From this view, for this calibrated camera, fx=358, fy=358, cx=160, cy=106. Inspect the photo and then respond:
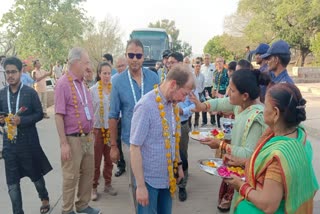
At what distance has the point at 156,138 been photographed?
2637mm

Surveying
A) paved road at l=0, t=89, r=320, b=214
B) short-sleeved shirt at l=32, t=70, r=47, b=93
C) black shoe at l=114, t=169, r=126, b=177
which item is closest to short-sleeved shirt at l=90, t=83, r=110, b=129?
paved road at l=0, t=89, r=320, b=214

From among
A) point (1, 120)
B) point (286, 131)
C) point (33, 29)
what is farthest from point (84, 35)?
point (286, 131)

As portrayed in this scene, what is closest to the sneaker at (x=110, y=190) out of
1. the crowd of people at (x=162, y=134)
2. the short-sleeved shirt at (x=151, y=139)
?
the crowd of people at (x=162, y=134)

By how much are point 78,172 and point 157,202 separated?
4.68ft

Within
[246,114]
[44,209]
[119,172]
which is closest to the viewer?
[246,114]

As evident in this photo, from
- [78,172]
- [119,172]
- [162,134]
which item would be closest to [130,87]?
[78,172]

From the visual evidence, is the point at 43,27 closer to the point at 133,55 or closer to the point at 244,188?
the point at 133,55

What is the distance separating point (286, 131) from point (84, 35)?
1309 inches

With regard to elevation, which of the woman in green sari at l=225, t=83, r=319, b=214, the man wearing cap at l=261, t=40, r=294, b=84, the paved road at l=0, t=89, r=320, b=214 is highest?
the man wearing cap at l=261, t=40, r=294, b=84

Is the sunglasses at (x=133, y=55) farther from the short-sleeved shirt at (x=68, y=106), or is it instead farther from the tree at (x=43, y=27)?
the tree at (x=43, y=27)

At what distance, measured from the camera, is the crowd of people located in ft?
6.15

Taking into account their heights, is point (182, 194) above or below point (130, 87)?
below

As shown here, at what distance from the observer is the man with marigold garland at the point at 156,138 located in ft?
8.41

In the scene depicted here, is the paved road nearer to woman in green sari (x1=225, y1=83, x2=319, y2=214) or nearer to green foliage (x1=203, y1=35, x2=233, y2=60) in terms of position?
woman in green sari (x1=225, y1=83, x2=319, y2=214)
